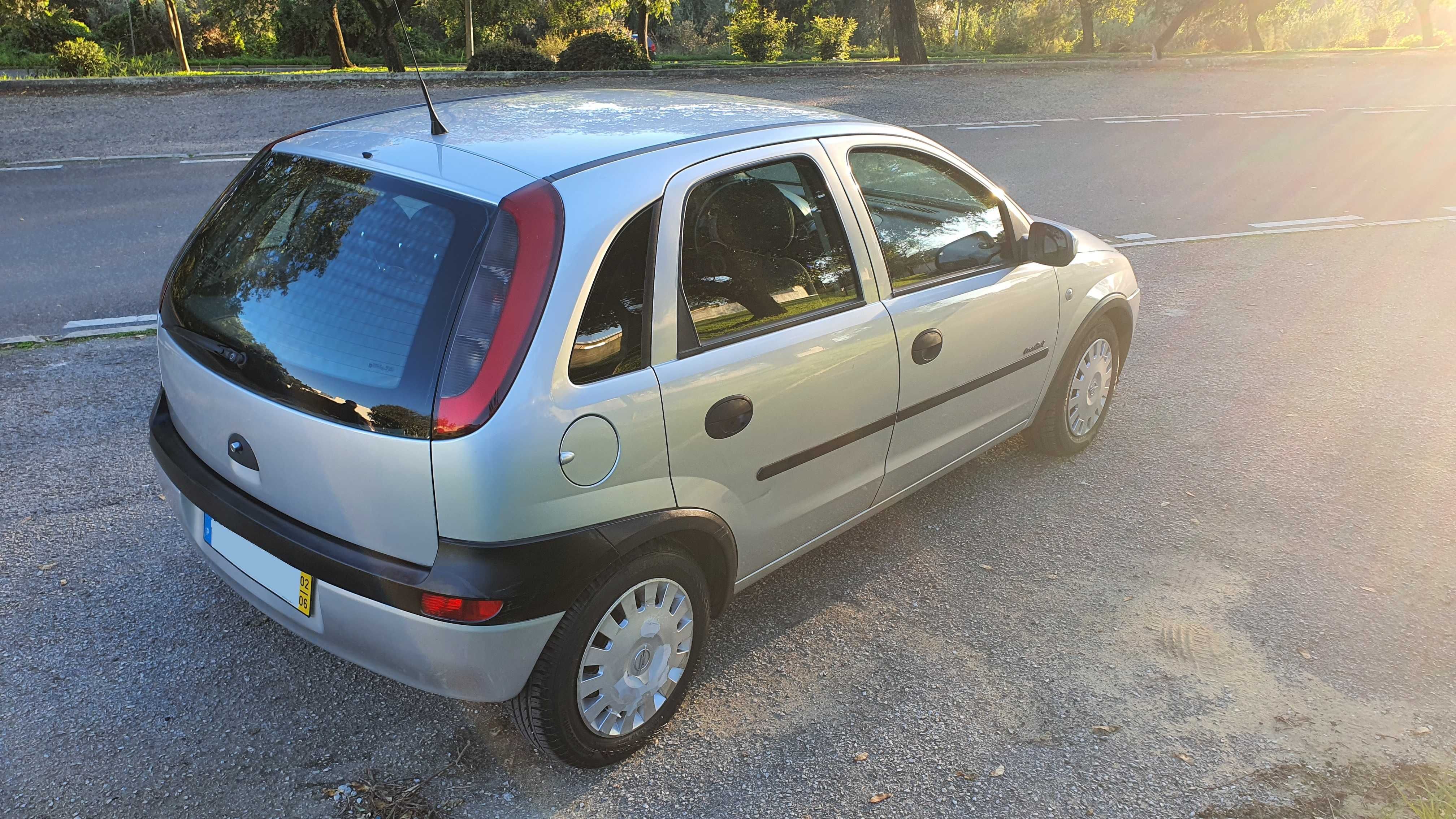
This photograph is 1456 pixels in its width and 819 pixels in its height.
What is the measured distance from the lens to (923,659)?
340cm

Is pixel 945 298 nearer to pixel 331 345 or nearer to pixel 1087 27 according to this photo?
pixel 331 345

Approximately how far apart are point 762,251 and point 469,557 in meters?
1.36

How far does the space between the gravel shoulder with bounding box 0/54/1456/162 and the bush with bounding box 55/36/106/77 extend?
2.93 m

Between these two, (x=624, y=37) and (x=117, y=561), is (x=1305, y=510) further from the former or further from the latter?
(x=624, y=37)

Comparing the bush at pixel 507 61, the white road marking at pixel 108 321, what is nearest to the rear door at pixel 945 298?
the white road marking at pixel 108 321

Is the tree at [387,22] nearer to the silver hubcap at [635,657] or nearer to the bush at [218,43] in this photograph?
the bush at [218,43]

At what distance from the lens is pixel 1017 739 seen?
303 centimetres

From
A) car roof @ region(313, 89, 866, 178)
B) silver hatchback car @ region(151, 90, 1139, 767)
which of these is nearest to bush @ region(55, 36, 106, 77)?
car roof @ region(313, 89, 866, 178)

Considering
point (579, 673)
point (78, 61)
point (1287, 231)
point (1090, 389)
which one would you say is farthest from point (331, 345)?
point (78, 61)

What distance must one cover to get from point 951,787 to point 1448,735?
1642 millimetres

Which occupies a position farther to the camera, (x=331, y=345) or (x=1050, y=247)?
(x=1050, y=247)

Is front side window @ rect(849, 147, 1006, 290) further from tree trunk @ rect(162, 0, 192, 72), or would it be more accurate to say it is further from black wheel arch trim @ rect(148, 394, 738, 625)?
tree trunk @ rect(162, 0, 192, 72)

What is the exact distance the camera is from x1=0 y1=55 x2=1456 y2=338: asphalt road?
7.99 meters

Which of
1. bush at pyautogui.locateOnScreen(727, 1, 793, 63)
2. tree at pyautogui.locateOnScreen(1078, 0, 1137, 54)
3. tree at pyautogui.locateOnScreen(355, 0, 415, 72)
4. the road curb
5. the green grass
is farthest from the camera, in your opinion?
tree at pyautogui.locateOnScreen(1078, 0, 1137, 54)
